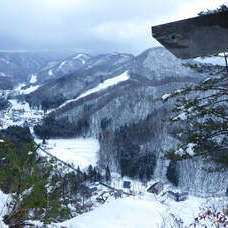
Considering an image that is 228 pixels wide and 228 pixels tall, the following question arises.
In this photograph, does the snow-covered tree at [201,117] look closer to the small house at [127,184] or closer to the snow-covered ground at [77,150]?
the small house at [127,184]

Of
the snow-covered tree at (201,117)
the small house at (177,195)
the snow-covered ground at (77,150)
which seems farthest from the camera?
the snow-covered ground at (77,150)

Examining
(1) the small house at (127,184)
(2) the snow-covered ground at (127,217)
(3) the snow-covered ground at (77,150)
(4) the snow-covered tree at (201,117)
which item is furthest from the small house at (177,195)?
(4) the snow-covered tree at (201,117)

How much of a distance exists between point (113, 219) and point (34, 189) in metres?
4.21

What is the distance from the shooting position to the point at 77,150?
454 feet

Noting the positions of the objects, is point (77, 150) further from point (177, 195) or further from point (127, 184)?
point (177, 195)

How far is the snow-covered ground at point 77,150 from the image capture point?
4852 inches

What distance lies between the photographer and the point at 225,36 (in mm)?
1747

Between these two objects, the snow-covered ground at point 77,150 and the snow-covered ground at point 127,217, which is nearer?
the snow-covered ground at point 127,217

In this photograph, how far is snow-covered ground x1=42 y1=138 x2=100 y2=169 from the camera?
123250 mm

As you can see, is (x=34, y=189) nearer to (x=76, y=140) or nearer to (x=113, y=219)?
(x=113, y=219)

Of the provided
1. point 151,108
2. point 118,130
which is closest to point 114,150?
point 118,130

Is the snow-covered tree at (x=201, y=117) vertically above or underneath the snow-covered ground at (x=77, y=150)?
above

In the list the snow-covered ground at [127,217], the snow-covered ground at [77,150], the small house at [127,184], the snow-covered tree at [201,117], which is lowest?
the small house at [127,184]

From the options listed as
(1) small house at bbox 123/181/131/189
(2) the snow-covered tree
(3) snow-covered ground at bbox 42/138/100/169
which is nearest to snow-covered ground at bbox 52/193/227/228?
(2) the snow-covered tree
